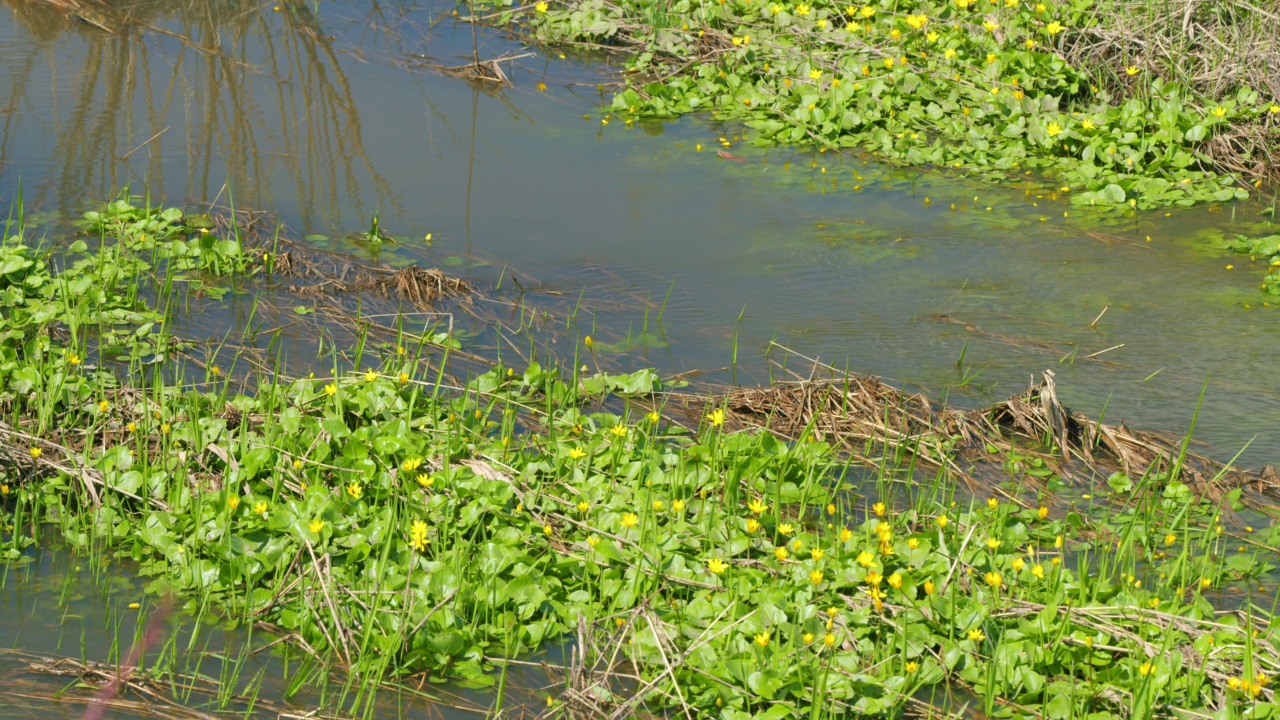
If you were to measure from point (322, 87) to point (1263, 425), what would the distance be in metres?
5.01

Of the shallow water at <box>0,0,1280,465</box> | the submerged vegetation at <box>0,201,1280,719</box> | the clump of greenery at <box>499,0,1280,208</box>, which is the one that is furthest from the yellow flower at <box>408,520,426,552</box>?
the clump of greenery at <box>499,0,1280,208</box>

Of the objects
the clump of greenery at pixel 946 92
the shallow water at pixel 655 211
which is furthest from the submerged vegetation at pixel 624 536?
the clump of greenery at pixel 946 92

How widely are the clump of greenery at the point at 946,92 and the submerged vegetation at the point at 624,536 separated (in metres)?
2.87

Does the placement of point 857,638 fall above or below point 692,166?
below

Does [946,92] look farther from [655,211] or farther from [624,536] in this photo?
[624,536]

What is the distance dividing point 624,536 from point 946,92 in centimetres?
448

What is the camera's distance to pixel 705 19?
791 centimetres

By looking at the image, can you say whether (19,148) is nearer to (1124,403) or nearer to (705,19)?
(705,19)

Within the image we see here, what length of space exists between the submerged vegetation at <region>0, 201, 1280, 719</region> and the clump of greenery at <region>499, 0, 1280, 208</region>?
9.42 ft

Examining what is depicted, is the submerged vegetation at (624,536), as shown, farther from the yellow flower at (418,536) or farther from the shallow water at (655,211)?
the shallow water at (655,211)

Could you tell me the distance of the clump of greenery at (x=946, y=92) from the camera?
6.59 meters

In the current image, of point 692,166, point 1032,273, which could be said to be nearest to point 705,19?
point 692,166

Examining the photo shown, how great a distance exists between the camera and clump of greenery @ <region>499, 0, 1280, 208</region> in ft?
21.6

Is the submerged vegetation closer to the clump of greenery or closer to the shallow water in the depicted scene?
the shallow water
